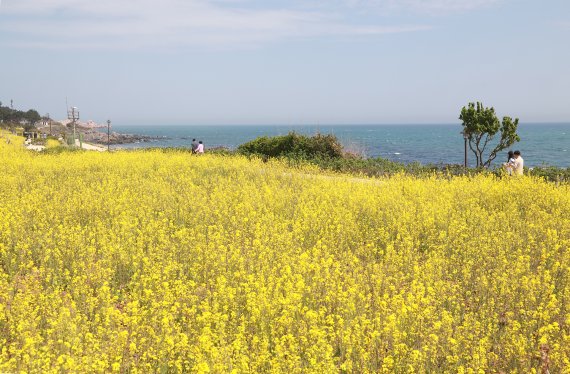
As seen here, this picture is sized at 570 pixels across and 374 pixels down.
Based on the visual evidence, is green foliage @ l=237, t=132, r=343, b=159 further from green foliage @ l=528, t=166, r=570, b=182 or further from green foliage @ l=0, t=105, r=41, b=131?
green foliage @ l=0, t=105, r=41, b=131

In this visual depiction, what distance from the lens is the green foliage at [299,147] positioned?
965 inches

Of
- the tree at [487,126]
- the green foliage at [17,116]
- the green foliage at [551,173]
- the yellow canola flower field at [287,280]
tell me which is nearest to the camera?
the yellow canola flower field at [287,280]

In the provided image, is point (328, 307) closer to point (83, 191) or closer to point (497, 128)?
point (83, 191)

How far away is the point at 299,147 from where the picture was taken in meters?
25.4

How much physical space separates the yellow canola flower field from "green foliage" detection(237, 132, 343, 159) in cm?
1192

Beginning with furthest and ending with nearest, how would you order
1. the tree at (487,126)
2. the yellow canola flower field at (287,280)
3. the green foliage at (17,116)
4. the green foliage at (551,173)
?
the green foliage at (17,116) → the tree at (487,126) → the green foliage at (551,173) → the yellow canola flower field at (287,280)

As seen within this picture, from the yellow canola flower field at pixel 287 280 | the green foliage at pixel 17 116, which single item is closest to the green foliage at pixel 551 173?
the yellow canola flower field at pixel 287 280

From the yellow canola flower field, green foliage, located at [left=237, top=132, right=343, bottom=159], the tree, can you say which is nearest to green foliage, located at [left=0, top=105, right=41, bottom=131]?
green foliage, located at [left=237, top=132, right=343, bottom=159]

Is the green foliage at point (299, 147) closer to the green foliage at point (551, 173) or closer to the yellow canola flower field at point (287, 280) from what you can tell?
the green foliage at point (551, 173)

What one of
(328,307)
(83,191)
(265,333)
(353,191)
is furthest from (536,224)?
(83,191)

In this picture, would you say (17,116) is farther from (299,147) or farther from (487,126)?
(487,126)

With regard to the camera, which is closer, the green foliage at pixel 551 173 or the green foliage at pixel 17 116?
the green foliage at pixel 551 173

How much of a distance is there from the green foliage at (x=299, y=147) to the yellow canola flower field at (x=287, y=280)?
11920mm

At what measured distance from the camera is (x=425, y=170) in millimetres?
19953
